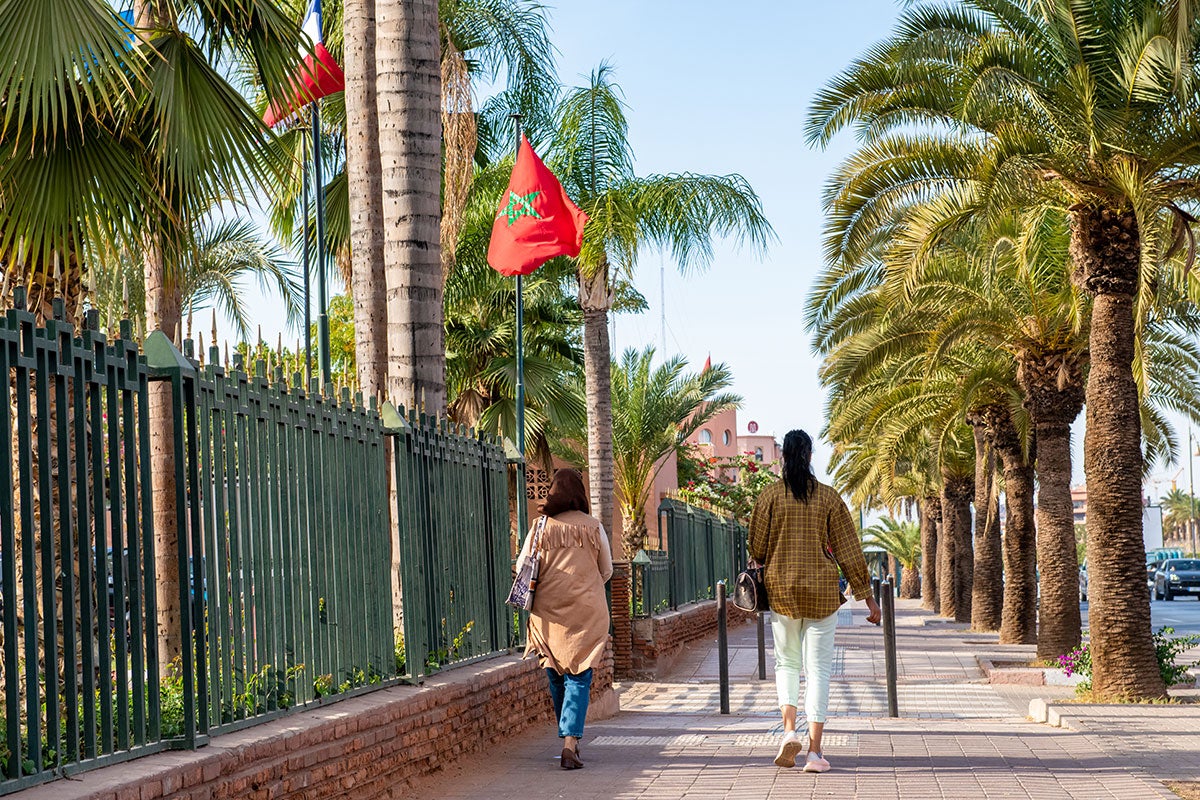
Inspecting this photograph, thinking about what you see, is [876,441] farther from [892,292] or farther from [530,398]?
[892,292]

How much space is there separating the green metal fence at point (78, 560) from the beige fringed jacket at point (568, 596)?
331cm

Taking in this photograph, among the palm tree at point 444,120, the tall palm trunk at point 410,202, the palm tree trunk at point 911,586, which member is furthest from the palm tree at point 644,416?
the palm tree trunk at point 911,586

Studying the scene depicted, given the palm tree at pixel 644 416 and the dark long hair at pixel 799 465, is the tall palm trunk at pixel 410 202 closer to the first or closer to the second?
the dark long hair at pixel 799 465

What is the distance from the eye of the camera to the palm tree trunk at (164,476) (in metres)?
6.89

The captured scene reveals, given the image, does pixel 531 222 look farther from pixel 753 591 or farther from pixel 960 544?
pixel 960 544

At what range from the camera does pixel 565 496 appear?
349 inches

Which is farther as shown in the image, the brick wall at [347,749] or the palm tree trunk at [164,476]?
the palm tree trunk at [164,476]

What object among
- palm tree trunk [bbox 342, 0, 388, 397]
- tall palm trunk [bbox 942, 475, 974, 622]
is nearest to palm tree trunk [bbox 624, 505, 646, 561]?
tall palm trunk [bbox 942, 475, 974, 622]

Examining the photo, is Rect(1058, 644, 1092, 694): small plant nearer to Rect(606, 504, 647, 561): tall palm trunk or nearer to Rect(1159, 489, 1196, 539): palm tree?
Rect(606, 504, 647, 561): tall palm trunk

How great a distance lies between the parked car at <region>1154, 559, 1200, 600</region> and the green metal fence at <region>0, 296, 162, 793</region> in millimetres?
56537

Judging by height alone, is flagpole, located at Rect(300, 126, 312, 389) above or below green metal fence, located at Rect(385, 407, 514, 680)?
above

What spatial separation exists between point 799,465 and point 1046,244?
10.2 metres

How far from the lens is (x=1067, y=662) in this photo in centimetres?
1636

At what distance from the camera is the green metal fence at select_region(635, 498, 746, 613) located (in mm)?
21672
